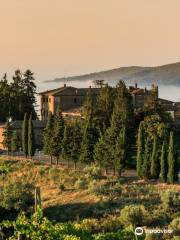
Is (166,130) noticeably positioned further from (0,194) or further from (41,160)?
(0,194)

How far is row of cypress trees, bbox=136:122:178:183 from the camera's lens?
153 feet

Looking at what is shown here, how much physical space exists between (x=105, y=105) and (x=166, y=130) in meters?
11.8

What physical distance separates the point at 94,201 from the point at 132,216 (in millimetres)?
5749

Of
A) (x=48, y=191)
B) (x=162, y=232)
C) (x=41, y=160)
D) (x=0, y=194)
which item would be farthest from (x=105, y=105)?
(x=162, y=232)

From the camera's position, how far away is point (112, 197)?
43250 mm

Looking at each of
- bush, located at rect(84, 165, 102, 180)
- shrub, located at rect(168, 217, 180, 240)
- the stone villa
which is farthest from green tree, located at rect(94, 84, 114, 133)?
shrub, located at rect(168, 217, 180, 240)

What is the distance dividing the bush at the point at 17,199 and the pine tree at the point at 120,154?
393 inches

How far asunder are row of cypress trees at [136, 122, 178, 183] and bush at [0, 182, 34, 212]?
10386 mm

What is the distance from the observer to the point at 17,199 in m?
41.9

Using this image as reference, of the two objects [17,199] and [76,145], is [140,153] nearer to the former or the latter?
[76,145]

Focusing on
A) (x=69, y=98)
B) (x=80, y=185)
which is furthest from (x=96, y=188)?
(x=69, y=98)

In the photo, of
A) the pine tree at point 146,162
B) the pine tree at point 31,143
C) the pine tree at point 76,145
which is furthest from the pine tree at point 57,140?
the pine tree at point 146,162

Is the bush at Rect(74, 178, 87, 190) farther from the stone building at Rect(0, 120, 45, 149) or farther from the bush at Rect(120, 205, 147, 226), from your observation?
the stone building at Rect(0, 120, 45, 149)

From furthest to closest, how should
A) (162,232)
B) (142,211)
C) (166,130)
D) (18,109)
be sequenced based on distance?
(18,109) → (166,130) → (142,211) → (162,232)
